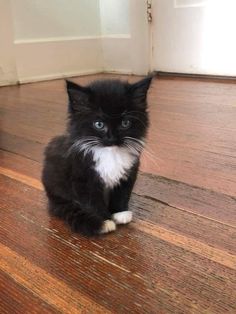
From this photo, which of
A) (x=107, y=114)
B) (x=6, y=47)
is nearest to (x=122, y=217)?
(x=107, y=114)

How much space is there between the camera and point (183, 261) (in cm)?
85

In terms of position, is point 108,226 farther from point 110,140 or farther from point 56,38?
point 56,38

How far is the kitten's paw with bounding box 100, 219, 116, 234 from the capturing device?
37.7 inches

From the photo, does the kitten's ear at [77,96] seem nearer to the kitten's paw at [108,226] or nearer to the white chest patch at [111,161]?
the white chest patch at [111,161]

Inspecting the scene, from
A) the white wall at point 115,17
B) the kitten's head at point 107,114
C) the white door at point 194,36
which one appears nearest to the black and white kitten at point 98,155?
the kitten's head at point 107,114

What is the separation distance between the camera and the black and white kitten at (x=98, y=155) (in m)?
0.89

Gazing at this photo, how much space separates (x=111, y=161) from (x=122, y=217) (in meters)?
0.16

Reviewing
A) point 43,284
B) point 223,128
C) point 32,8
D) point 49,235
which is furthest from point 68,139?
point 32,8

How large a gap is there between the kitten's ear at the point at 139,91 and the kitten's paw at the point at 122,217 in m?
0.28

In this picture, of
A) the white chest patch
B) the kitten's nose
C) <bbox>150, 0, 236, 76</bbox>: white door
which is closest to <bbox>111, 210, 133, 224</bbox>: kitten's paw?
the white chest patch

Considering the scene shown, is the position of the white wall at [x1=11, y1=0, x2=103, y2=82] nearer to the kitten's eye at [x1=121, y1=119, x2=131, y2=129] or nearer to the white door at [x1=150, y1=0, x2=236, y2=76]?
the white door at [x1=150, y1=0, x2=236, y2=76]

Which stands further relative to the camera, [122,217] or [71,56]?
[71,56]

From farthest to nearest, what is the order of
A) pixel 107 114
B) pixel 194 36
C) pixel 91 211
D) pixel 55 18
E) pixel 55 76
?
1. pixel 55 76
2. pixel 55 18
3. pixel 194 36
4. pixel 91 211
5. pixel 107 114

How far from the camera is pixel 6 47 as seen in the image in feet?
10.5
